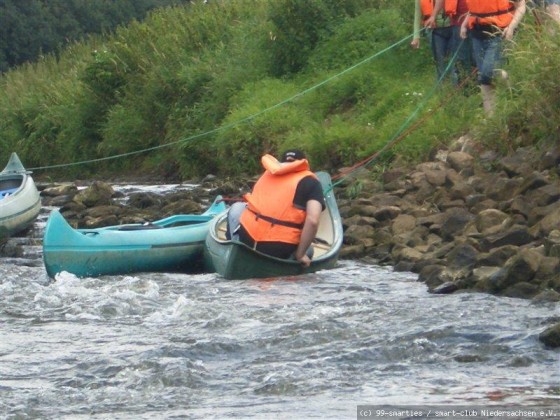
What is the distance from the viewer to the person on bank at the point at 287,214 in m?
13.0

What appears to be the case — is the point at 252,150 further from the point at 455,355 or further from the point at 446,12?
the point at 455,355

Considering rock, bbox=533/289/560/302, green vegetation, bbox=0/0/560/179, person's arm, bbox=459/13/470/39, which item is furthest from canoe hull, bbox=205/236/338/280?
person's arm, bbox=459/13/470/39

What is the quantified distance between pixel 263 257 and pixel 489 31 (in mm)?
4609

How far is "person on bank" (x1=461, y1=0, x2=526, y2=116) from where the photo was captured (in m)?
15.6

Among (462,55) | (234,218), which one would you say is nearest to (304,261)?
(234,218)

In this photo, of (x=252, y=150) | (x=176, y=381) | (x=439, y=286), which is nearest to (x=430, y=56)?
(x=252, y=150)

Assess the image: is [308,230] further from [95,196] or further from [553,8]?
[95,196]

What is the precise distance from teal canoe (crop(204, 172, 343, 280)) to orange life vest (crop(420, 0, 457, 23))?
12.7 feet

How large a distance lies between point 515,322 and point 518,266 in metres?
1.19

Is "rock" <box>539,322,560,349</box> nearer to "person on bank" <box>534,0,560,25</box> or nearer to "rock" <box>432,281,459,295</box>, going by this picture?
"rock" <box>432,281,459,295</box>

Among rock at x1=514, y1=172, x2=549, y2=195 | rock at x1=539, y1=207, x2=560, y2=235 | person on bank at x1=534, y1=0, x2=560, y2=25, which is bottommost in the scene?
rock at x1=514, y1=172, x2=549, y2=195

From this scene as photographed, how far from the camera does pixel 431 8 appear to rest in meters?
17.8

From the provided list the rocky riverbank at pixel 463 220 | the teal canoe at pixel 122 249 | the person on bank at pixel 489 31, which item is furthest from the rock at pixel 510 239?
the person on bank at pixel 489 31

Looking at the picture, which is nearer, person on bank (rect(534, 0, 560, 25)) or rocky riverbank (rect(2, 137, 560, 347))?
rocky riverbank (rect(2, 137, 560, 347))
